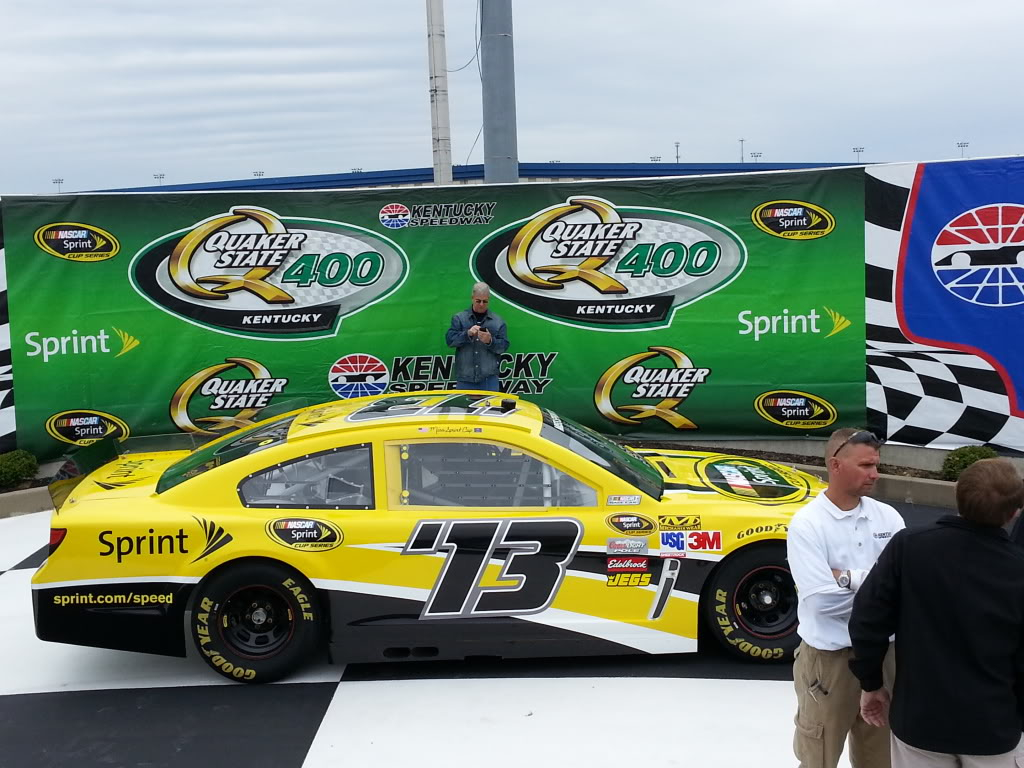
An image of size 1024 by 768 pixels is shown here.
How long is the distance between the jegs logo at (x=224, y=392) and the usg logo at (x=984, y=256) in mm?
5950

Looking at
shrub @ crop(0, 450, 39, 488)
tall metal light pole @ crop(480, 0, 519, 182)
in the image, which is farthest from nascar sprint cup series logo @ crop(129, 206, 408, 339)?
tall metal light pole @ crop(480, 0, 519, 182)

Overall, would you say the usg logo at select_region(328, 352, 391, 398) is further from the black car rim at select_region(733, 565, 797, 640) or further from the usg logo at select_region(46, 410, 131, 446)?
the black car rim at select_region(733, 565, 797, 640)

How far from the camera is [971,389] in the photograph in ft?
28.7

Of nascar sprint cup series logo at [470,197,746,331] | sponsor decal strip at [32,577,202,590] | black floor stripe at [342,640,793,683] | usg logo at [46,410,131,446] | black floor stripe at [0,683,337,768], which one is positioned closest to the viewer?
black floor stripe at [0,683,337,768]

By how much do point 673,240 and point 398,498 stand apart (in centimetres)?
487

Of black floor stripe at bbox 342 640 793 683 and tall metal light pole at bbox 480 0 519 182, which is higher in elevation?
tall metal light pole at bbox 480 0 519 182

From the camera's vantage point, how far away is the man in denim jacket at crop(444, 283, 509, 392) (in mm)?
8539

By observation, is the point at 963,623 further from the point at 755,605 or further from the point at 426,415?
the point at 426,415

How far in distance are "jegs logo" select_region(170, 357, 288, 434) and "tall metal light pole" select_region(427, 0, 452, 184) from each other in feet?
17.7

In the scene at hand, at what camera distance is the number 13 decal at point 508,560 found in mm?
5012

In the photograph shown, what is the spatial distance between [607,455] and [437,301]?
4154 mm

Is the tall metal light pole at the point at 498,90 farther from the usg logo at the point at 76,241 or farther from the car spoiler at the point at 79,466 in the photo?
the car spoiler at the point at 79,466

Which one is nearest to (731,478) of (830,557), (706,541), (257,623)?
(706,541)

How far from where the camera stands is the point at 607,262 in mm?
9211
